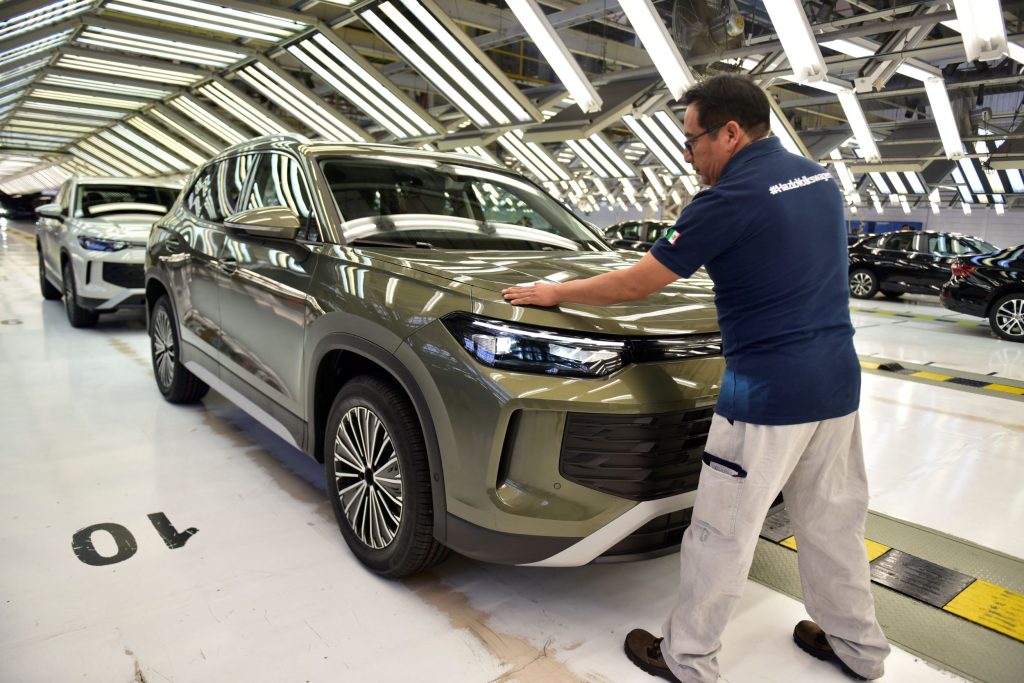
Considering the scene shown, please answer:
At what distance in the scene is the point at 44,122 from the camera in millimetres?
26953

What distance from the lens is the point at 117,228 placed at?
271 inches

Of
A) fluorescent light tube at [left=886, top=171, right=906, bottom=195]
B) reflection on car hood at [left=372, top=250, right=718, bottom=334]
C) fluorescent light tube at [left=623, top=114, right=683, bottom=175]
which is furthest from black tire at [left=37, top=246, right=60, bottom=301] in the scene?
fluorescent light tube at [left=886, top=171, right=906, bottom=195]

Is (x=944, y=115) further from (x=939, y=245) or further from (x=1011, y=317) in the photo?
(x=1011, y=317)

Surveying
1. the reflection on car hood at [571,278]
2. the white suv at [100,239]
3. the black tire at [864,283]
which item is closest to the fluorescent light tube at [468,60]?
the white suv at [100,239]

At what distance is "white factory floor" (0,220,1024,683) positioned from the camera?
216 cm

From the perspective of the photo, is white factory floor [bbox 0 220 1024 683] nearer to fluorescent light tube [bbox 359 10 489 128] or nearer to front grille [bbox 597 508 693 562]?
front grille [bbox 597 508 693 562]

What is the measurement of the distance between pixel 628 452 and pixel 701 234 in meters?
0.66

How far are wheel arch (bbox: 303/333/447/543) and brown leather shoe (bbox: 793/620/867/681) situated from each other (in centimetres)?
121

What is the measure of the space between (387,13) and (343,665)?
41.8 feet

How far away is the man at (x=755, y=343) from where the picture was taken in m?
1.83

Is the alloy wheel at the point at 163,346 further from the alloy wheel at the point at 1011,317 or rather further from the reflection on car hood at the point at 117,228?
the alloy wheel at the point at 1011,317

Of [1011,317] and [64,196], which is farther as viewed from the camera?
[1011,317]

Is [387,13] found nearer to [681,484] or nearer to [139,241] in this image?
[139,241]

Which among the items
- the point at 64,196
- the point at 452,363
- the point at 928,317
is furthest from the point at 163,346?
the point at 928,317
